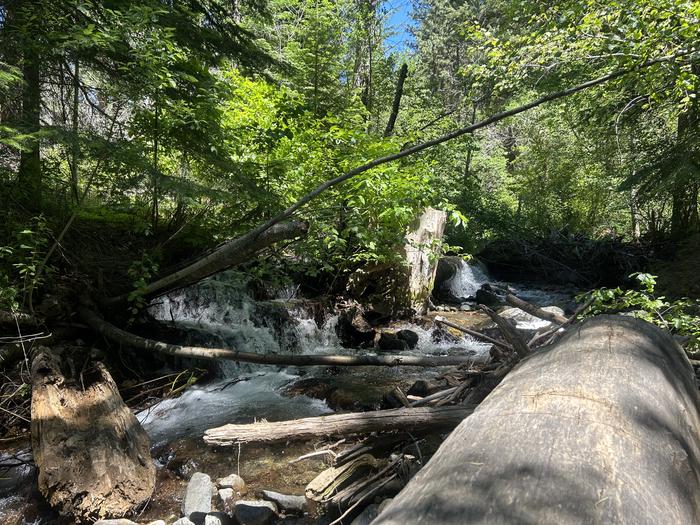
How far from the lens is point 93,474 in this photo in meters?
3.32

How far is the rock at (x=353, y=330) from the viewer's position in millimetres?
Result: 8672

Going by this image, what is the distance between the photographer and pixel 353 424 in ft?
9.20

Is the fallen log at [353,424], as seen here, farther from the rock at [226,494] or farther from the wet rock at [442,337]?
the wet rock at [442,337]

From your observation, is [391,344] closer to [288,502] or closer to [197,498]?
[288,502]

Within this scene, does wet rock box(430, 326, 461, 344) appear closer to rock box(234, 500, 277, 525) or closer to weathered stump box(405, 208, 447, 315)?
weathered stump box(405, 208, 447, 315)

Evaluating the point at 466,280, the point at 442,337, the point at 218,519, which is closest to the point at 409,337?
the point at 442,337

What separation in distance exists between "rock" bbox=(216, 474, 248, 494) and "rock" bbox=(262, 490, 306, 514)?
0.35 metres

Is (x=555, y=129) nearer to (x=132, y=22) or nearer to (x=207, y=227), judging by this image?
(x=207, y=227)

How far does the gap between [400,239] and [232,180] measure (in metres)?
3.27

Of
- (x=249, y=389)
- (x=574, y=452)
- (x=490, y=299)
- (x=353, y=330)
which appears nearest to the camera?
(x=574, y=452)

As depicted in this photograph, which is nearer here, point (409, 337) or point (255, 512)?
point (255, 512)

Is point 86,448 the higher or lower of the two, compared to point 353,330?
lower

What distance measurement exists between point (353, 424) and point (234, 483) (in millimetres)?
1711

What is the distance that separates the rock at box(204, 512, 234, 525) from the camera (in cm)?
322
